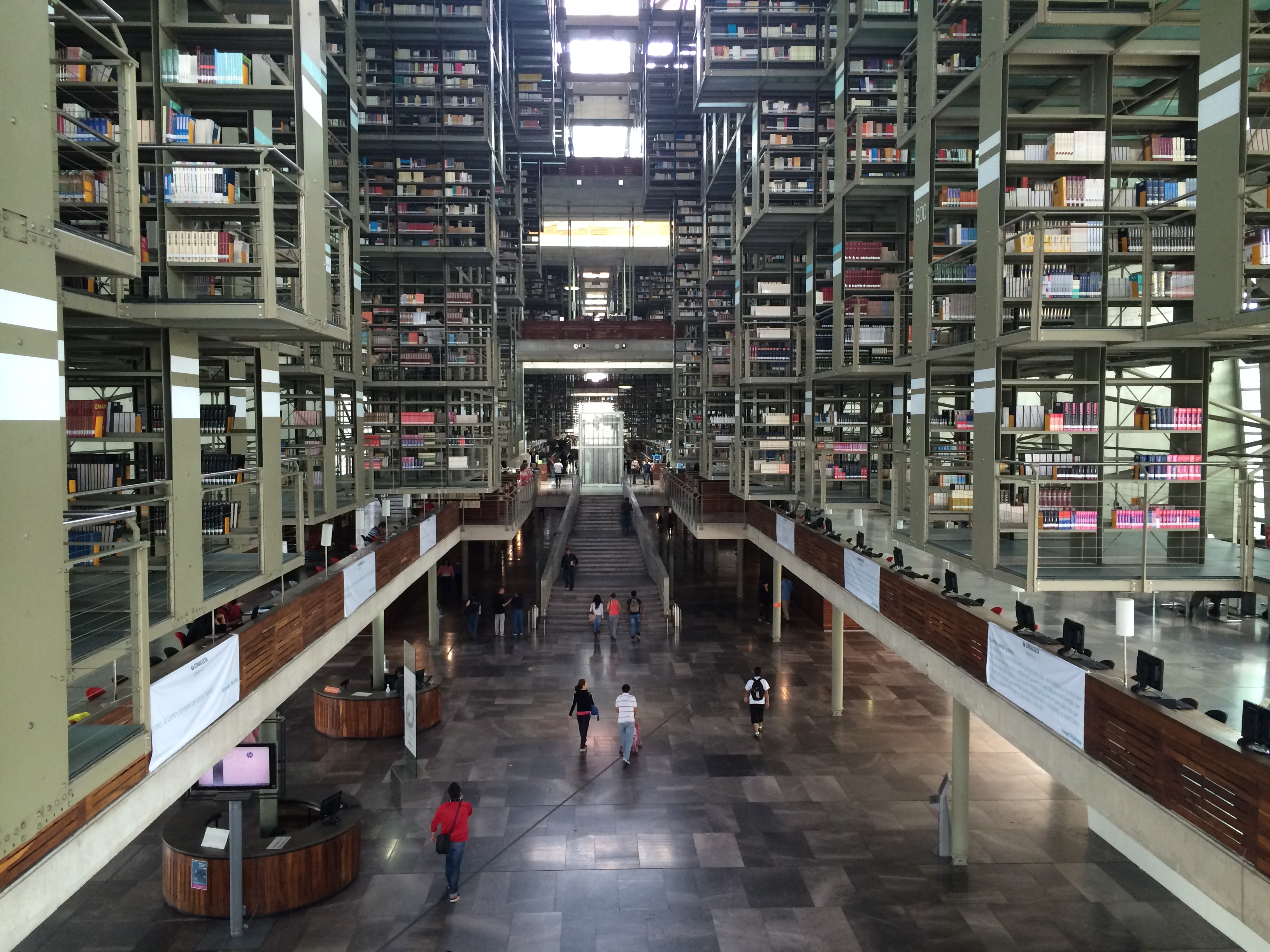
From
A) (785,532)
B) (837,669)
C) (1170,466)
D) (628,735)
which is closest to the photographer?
(1170,466)

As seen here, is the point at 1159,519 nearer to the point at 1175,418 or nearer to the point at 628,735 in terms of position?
the point at 1175,418

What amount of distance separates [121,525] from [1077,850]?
8.41 meters

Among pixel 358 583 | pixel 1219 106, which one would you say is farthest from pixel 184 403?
pixel 1219 106

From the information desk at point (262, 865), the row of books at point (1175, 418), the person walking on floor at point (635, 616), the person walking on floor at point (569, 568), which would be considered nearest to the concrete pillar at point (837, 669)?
the person walking on floor at point (635, 616)

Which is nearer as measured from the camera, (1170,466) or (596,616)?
(1170,466)

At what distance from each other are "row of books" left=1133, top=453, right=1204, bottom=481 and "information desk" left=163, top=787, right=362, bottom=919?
6688 mm

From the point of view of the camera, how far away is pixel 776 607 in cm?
1452

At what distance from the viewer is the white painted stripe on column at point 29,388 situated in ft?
8.98

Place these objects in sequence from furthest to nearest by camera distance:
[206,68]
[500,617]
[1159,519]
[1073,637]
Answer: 1. [500,617]
2. [1159,519]
3. [206,68]
4. [1073,637]

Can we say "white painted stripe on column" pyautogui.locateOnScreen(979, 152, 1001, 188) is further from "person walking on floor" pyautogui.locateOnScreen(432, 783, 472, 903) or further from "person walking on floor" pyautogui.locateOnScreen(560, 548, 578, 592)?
"person walking on floor" pyautogui.locateOnScreen(560, 548, 578, 592)

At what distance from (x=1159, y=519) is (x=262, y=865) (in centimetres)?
736

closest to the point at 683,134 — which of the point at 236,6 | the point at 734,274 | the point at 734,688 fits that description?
the point at 734,274

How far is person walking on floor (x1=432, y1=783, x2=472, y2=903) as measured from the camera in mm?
6387

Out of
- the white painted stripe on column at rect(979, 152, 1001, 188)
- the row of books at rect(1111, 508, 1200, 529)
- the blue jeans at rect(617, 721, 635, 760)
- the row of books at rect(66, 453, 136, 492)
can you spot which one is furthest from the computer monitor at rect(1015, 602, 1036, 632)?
the row of books at rect(66, 453, 136, 492)
